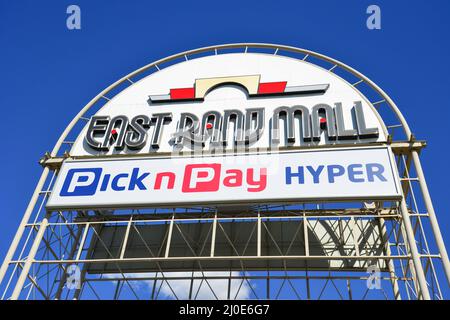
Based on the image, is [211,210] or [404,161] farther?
[211,210]

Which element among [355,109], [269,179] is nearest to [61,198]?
[269,179]

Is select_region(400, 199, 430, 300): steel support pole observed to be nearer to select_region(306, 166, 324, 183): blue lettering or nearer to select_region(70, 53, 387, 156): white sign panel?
select_region(306, 166, 324, 183): blue lettering

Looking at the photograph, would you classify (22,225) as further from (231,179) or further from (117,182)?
(231,179)

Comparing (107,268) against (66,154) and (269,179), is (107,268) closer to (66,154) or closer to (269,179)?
(66,154)

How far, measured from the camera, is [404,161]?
17.1 m

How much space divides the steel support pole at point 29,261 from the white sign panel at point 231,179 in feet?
3.33

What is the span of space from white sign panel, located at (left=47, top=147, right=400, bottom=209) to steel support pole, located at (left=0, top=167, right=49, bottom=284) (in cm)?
133

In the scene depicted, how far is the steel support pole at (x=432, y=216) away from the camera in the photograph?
545 inches

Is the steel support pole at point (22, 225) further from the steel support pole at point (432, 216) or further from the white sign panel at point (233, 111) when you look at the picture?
the steel support pole at point (432, 216)

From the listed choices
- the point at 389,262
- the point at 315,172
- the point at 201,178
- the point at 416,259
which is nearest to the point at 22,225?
the point at 201,178

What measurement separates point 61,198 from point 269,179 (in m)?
8.66

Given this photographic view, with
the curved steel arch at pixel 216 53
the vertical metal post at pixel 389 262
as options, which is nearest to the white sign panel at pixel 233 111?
the curved steel arch at pixel 216 53

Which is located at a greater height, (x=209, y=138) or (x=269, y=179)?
(x=209, y=138)
